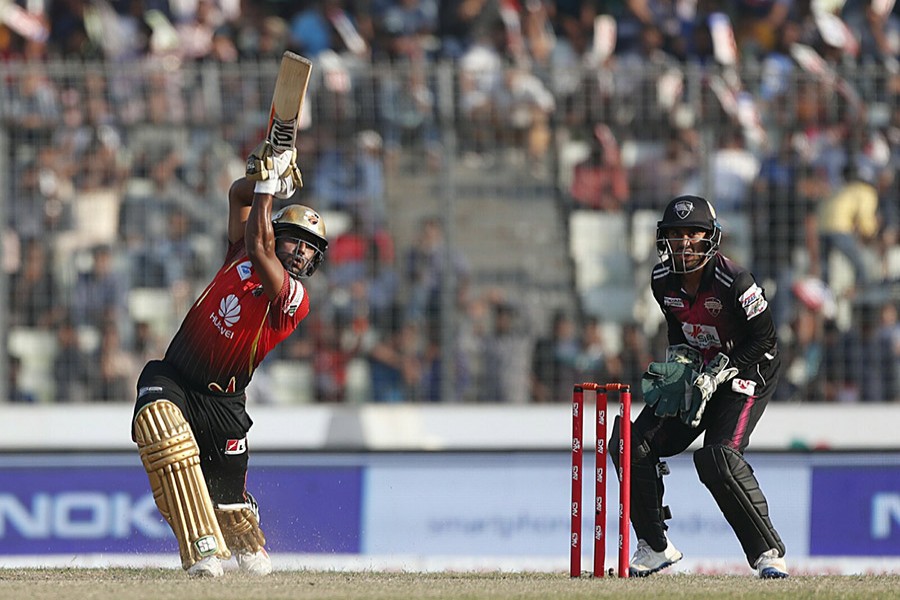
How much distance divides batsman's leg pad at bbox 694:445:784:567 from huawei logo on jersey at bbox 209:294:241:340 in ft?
8.04

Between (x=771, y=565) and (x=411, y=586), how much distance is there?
73.5 inches

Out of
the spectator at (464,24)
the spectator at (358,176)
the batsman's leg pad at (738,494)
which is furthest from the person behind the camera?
the spectator at (464,24)

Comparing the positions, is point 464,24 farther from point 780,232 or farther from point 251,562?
point 251,562

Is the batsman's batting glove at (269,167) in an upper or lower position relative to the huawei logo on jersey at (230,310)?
upper

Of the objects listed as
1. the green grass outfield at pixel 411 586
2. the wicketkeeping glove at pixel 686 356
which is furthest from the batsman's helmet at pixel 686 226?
the green grass outfield at pixel 411 586

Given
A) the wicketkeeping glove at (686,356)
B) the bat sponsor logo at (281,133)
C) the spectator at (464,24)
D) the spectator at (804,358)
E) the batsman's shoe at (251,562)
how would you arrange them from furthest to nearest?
the spectator at (464,24) < the spectator at (804,358) < the batsman's shoe at (251,562) < the wicketkeeping glove at (686,356) < the bat sponsor logo at (281,133)

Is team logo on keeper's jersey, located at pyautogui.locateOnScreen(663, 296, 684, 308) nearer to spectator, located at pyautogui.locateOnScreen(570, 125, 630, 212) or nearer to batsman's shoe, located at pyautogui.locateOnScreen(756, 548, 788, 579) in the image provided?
batsman's shoe, located at pyautogui.locateOnScreen(756, 548, 788, 579)

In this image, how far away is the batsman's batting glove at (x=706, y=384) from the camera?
778 centimetres

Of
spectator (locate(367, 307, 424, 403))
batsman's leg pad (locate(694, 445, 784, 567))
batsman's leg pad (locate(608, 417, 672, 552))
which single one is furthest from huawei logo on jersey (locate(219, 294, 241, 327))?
spectator (locate(367, 307, 424, 403))

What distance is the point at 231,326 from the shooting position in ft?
25.6

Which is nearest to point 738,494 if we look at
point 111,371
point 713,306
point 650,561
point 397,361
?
point 650,561

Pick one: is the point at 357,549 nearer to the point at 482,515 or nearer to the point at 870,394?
the point at 482,515

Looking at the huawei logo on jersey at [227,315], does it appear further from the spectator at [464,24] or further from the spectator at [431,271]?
the spectator at [464,24]

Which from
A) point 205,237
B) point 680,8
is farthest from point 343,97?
point 680,8
